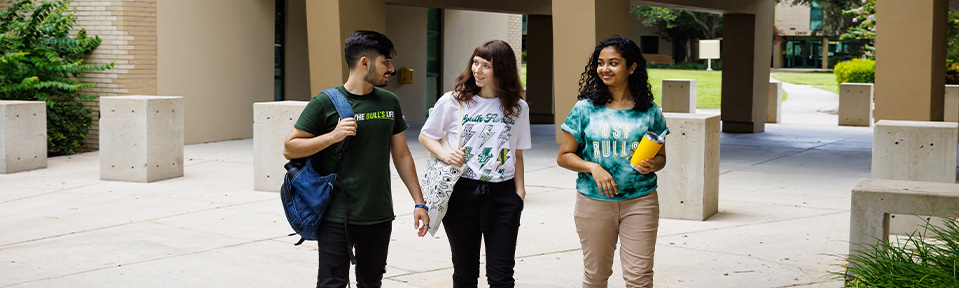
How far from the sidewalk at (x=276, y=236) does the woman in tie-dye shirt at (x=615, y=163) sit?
1970 mm

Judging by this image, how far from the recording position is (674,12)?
62.3 metres

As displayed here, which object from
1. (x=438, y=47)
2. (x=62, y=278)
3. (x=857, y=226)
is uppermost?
(x=438, y=47)

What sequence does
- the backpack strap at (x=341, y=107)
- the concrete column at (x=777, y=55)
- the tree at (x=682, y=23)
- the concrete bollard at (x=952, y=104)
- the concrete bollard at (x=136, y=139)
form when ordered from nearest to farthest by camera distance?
the backpack strap at (x=341, y=107) → the concrete bollard at (x=136, y=139) → the concrete bollard at (x=952, y=104) → the tree at (x=682, y=23) → the concrete column at (x=777, y=55)

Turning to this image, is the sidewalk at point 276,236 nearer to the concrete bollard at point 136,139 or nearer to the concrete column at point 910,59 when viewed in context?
the concrete bollard at point 136,139

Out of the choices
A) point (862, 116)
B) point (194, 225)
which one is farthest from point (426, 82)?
point (194, 225)

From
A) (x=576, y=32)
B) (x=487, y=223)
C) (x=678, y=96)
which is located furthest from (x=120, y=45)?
(x=678, y=96)

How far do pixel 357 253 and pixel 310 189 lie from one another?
436 millimetres

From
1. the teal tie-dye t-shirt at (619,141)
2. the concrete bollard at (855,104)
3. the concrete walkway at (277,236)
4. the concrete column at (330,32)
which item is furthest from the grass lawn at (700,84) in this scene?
the teal tie-dye t-shirt at (619,141)

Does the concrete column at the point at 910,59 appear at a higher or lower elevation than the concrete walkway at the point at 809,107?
higher

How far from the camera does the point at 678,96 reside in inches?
969

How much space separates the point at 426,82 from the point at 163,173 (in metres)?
12.4

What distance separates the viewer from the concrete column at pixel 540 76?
2438cm

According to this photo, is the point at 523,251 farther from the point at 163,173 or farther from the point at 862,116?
the point at 862,116

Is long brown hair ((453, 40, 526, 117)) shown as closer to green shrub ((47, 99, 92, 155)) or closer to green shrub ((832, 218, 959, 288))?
green shrub ((832, 218, 959, 288))
